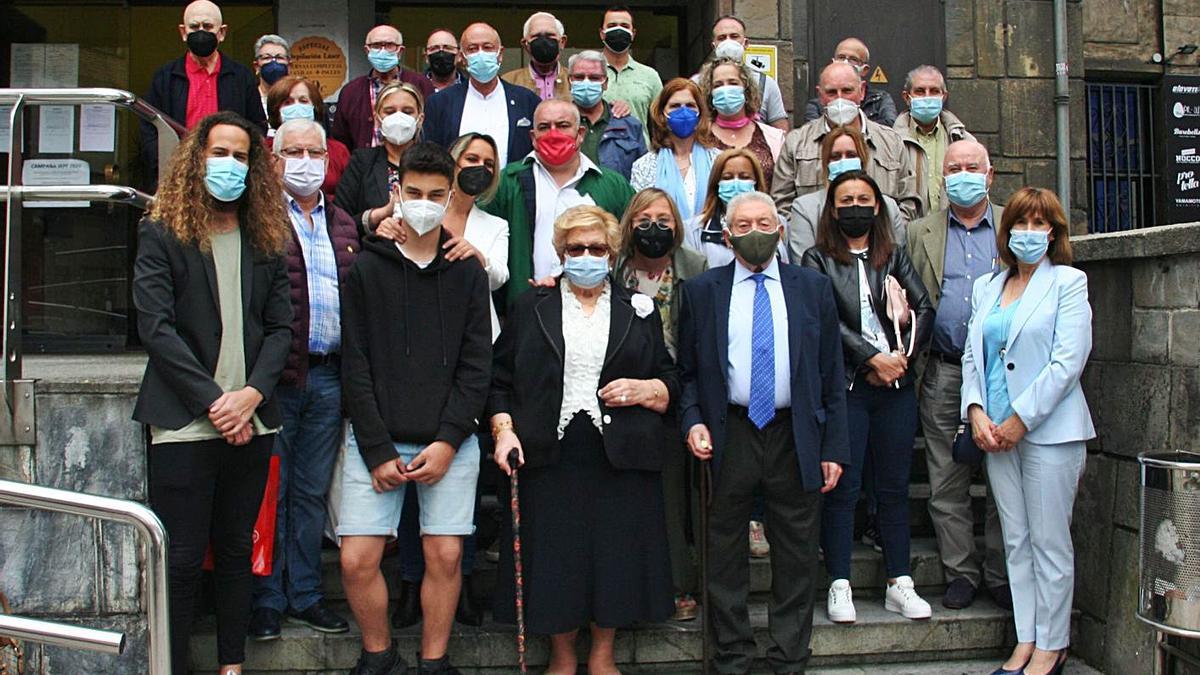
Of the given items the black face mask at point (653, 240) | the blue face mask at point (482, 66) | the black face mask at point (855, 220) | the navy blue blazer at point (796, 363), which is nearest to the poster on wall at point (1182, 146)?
the black face mask at point (855, 220)

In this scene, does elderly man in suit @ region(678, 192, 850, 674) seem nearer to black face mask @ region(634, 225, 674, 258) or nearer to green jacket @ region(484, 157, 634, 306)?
black face mask @ region(634, 225, 674, 258)

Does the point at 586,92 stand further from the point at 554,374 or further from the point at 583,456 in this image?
the point at 583,456

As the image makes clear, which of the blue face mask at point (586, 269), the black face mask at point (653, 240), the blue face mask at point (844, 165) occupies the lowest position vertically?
the blue face mask at point (586, 269)

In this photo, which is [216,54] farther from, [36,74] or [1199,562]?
[1199,562]

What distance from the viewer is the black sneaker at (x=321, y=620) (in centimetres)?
439

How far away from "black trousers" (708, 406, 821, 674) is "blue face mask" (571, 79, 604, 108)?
202 cm

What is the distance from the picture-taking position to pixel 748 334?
14.4ft

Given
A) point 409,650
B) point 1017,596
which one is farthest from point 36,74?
point 1017,596

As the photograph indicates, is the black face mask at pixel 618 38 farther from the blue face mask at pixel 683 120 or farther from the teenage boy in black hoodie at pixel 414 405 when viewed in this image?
the teenage boy in black hoodie at pixel 414 405

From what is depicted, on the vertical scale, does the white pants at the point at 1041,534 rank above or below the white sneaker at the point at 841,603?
above

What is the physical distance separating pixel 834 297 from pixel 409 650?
231cm

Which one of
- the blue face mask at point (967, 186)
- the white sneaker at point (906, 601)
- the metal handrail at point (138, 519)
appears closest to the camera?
the metal handrail at point (138, 519)

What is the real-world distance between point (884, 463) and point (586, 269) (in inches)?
62.8

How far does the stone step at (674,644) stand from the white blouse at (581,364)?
0.96m
